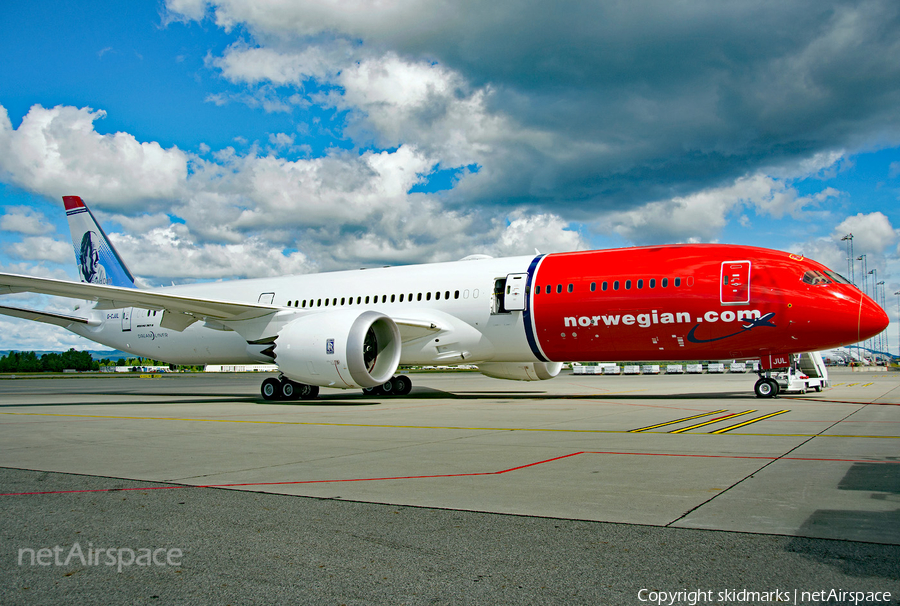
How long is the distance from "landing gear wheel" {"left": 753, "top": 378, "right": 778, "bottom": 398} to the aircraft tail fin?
23573mm

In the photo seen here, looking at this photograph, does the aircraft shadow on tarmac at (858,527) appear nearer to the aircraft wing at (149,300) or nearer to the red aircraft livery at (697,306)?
the red aircraft livery at (697,306)

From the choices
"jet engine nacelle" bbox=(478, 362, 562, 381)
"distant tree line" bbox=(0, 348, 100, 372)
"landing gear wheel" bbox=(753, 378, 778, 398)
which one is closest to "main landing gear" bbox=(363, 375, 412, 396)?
"jet engine nacelle" bbox=(478, 362, 562, 381)

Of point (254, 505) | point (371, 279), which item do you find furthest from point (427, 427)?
point (371, 279)

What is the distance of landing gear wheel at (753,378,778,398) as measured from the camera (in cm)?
1709

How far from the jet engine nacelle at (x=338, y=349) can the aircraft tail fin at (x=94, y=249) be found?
41.7 ft

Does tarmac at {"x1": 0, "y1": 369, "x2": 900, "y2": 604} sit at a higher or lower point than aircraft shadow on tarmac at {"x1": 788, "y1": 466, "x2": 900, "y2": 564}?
lower

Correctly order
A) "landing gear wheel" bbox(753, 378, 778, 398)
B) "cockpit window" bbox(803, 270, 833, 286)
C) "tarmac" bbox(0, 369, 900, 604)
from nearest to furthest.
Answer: "tarmac" bbox(0, 369, 900, 604)
"cockpit window" bbox(803, 270, 833, 286)
"landing gear wheel" bbox(753, 378, 778, 398)

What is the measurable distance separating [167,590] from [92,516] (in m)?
1.86

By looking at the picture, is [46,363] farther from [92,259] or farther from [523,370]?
[523,370]

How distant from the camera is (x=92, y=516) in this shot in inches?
179

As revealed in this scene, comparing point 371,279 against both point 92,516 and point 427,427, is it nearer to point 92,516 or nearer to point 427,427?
point 427,427

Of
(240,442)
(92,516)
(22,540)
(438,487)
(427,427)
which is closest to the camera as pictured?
(22,540)

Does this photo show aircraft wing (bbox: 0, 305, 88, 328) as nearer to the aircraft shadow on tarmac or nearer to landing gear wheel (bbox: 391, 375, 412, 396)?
landing gear wheel (bbox: 391, 375, 412, 396)

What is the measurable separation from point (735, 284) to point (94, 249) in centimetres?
2431
